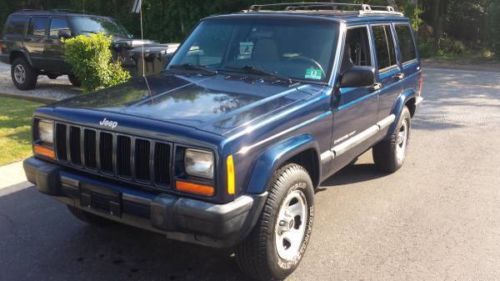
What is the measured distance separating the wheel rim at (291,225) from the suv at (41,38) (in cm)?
883

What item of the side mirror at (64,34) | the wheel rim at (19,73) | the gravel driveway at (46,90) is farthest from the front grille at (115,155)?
the wheel rim at (19,73)

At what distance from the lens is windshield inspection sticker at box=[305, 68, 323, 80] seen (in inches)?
166

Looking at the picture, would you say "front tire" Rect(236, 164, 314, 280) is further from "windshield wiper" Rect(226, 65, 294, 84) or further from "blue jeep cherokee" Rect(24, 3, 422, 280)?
"windshield wiper" Rect(226, 65, 294, 84)

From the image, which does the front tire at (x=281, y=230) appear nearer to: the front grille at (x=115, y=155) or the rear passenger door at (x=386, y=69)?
the front grille at (x=115, y=155)

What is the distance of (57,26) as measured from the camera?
11.6 m

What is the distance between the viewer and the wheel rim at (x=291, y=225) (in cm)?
354

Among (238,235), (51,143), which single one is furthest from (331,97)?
(51,143)

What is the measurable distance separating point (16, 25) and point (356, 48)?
10.2 meters

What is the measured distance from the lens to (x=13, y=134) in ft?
24.3

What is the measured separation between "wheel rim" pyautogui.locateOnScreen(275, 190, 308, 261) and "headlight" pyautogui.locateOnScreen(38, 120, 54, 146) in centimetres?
172

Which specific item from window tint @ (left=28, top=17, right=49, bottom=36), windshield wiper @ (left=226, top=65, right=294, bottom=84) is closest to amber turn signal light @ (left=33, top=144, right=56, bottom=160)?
windshield wiper @ (left=226, top=65, right=294, bottom=84)

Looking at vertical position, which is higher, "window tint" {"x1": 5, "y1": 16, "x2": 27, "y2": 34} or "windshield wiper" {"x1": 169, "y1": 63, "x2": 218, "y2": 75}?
"window tint" {"x1": 5, "y1": 16, "x2": 27, "y2": 34}

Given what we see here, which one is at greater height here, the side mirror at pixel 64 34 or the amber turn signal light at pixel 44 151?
the side mirror at pixel 64 34

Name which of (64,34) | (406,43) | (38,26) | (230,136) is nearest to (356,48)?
(406,43)
